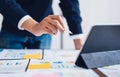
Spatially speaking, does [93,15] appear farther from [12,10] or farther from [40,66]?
[40,66]

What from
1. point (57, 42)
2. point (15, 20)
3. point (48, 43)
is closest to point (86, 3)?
point (57, 42)

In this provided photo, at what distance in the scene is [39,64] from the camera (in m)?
0.70

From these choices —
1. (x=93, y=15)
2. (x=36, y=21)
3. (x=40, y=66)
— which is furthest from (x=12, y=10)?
(x=93, y=15)

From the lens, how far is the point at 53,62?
735mm

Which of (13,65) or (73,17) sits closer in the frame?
(13,65)

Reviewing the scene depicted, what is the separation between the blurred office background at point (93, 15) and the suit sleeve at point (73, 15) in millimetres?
1296

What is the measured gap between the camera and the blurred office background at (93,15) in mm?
2477

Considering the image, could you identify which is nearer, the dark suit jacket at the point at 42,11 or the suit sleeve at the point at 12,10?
the suit sleeve at the point at 12,10

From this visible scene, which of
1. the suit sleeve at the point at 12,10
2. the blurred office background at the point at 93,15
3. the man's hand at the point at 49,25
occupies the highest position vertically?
the suit sleeve at the point at 12,10

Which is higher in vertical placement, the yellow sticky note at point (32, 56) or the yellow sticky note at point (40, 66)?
the yellow sticky note at point (40, 66)

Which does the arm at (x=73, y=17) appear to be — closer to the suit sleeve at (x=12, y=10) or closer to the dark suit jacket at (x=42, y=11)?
the dark suit jacket at (x=42, y=11)

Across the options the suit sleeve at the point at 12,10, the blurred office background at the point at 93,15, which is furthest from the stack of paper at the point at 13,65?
the blurred office background at the point at 93,15

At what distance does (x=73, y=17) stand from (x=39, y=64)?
0.49 metres

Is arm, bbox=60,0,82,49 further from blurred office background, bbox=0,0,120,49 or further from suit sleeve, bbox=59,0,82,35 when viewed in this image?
blurred office background, bbox=0,0,120,49
